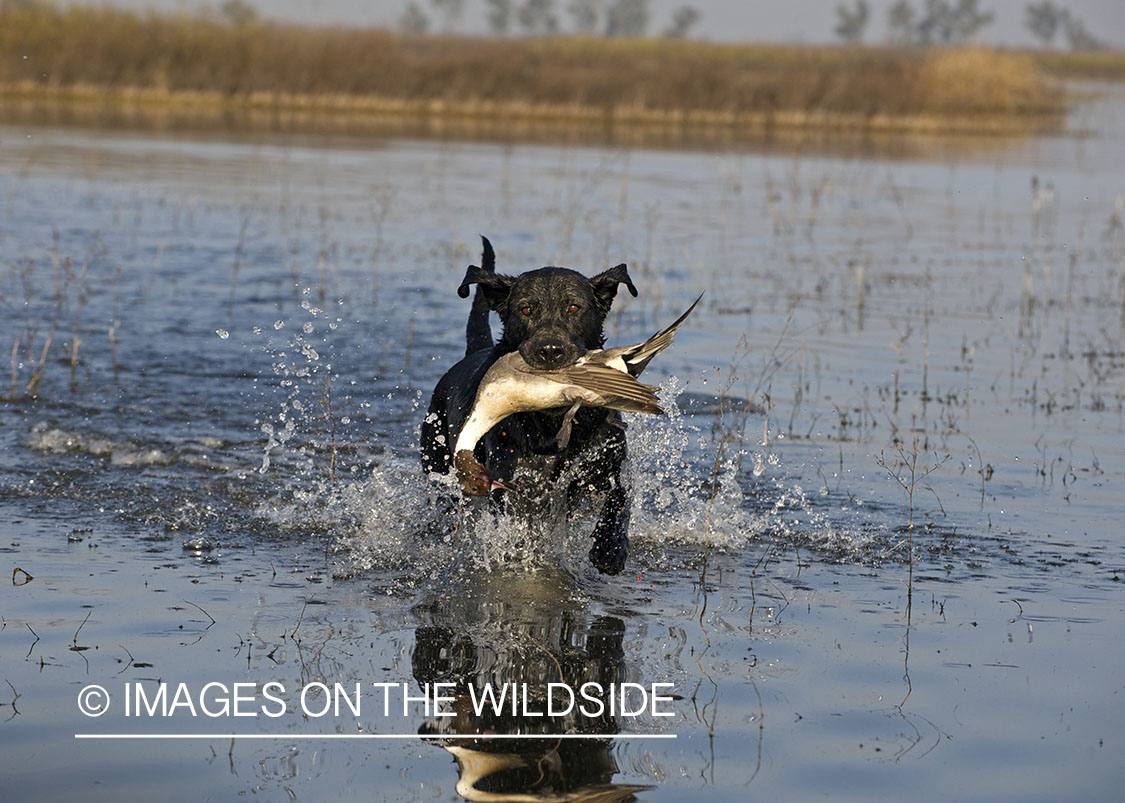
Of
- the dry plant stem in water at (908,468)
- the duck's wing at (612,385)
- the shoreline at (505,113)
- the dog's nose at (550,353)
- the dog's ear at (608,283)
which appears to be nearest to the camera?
the duck's wing at (612,385)

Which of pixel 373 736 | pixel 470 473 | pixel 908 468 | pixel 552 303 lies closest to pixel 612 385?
pixel 470 473

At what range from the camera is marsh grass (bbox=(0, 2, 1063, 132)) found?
34.2 m

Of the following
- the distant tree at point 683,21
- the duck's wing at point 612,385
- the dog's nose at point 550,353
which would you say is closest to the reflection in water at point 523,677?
the duck's wing at point 612,385

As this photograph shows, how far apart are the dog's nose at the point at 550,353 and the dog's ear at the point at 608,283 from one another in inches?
28.3

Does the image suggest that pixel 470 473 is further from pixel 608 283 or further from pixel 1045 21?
pixel 1045 21

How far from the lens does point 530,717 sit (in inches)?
170

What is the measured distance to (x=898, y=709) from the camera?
444cm

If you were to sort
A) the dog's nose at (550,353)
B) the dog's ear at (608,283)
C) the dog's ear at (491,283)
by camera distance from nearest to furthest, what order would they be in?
the dog's nose at (550,353)
the dog's ear at (608,283)
the dog's ear at (491,283)

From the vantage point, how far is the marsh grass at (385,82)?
112 ft

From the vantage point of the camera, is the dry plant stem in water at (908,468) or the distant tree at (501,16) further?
the distant tree at (501,16)

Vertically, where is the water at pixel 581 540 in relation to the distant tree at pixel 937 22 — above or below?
below

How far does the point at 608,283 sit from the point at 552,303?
340mm

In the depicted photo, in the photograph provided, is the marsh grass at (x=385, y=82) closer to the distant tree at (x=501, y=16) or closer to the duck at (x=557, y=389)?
the duck at (x=557, y=389)

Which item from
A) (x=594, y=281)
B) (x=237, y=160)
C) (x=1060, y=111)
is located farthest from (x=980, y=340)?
(x=1060, y=111)
